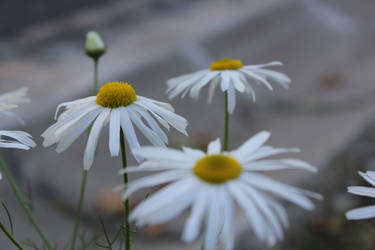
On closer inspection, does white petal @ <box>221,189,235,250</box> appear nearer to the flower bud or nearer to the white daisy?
the white daisy

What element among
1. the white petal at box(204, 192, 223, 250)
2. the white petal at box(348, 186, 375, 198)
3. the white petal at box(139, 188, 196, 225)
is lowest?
the white petal at box(348, 186, 375, 198)

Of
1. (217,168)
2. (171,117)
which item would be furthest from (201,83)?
(217,168)

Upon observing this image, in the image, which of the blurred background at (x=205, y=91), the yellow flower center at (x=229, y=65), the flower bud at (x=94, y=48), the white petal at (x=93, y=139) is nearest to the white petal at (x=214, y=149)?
the white petal at (x=93, y=139)

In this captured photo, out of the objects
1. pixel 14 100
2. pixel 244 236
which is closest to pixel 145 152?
pixel 14 100

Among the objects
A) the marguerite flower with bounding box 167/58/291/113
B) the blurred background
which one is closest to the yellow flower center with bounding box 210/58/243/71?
the marguerite flower with bounding box 167/58/291/113

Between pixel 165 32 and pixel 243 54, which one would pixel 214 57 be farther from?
pixel 165 32

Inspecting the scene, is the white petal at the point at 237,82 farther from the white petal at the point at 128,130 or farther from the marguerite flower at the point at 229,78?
the white petal at the point at 128,130

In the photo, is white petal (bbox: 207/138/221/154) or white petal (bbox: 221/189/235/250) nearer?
white petal (bbox: 221/189/235/250)
